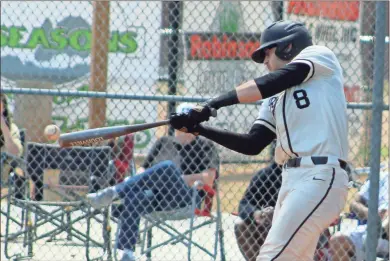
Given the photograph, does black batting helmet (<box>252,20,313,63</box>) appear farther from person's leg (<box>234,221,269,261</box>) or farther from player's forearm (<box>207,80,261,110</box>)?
person's leg (<box>234,221,269,261</box>)

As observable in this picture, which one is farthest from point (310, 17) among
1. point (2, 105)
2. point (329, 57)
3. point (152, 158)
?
point (329, 57)

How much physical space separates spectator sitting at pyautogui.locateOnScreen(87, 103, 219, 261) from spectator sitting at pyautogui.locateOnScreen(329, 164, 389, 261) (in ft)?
4.07

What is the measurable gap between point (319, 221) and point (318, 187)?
18cm

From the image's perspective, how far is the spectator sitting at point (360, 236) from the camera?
629 centimetres

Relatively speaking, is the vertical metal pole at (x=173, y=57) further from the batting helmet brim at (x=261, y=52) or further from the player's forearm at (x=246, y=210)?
the batting helmet brim at (x=261, y=52)

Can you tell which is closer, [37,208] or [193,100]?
[193,100]

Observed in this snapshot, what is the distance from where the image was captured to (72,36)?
33.3 feet

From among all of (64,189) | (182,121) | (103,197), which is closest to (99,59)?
(64,189)

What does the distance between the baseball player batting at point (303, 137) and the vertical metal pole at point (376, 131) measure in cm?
119

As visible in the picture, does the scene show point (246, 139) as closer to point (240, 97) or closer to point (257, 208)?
point (240, 97)

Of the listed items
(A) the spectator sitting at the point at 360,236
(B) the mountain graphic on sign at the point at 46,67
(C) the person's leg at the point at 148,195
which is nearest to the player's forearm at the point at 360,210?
(A) the spectator sitting at the point at 360,236

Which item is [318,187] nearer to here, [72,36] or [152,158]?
[152,158]

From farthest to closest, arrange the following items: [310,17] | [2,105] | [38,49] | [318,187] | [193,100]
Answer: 1. [38,49]
2. [310,17]
3. [2,105]
4. [193,100]
5. [318,187]

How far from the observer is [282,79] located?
171 inches
